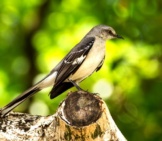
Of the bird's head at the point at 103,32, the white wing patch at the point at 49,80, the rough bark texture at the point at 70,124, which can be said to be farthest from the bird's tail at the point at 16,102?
the bird's head at the point at 103,32

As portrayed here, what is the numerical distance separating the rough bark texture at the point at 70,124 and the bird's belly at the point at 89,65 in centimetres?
199

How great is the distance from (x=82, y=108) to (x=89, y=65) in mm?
2272

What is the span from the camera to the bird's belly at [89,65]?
22.4 ft

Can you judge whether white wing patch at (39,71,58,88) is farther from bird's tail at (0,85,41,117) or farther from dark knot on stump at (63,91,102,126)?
dark knot on stump at (63,91,102,126)

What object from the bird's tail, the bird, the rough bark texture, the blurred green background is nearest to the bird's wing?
the bird

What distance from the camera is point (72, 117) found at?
4.43m

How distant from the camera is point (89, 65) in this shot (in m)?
6.82

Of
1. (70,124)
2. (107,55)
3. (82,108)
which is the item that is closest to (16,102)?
(82,108)

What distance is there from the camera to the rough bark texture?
14.3ft

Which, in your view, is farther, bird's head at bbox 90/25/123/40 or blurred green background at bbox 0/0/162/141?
blurred green background at bbox 0/0/162/141

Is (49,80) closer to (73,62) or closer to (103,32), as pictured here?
(73,62)

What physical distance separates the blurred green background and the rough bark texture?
3.89 metres

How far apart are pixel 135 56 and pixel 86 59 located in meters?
3.54

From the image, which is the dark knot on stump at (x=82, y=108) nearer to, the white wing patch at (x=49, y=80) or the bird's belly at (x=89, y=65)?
the white wing patch at (x=49, y=80)
